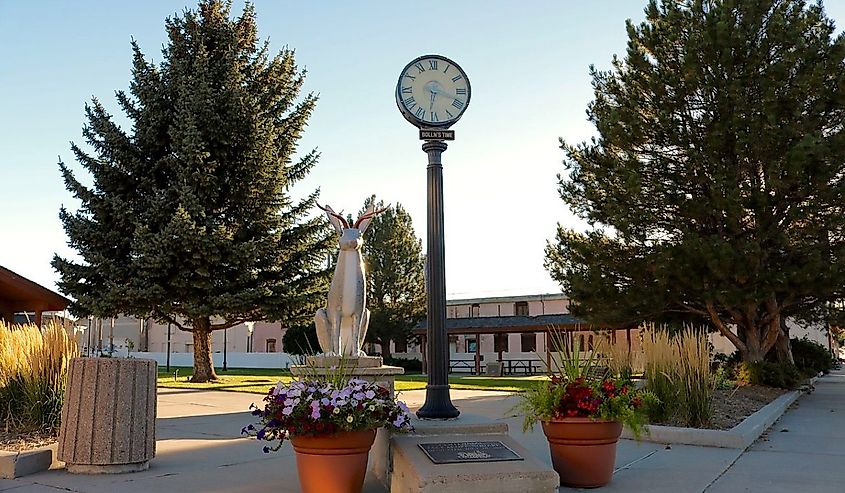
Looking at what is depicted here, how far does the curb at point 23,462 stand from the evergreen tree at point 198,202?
14714mm

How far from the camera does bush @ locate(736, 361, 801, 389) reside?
1731 cm

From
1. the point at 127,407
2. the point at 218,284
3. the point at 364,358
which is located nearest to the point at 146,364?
the point at 127,407

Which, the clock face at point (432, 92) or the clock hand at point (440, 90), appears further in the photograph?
the clock hand at point (440, 90)

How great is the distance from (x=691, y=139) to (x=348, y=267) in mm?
12220

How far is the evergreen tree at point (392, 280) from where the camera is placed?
145ft

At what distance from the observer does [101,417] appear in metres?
6.68

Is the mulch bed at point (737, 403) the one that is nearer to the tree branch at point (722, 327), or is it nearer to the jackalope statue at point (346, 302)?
the tree branch at point (722, 327)

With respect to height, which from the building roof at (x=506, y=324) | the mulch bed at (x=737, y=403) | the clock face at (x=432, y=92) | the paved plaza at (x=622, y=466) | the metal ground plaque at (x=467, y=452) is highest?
the clock face at (x=432, y=92)

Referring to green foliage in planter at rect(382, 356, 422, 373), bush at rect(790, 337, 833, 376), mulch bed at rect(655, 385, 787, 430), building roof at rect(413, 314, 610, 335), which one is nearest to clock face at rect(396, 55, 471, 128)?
mulch bed at rect(655, 385, 787, 430)

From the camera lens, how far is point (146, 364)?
702cm

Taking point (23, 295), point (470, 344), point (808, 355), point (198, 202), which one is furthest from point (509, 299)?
point (23, 295)

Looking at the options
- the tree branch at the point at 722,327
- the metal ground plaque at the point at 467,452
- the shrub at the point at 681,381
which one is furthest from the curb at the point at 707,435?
the tree branch at the point at 722,327

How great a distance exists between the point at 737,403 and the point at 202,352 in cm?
1689

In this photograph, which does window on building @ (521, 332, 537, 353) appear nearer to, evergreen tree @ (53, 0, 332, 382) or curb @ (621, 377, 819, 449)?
evergreen tree @ (53, 0, 332, 382)
